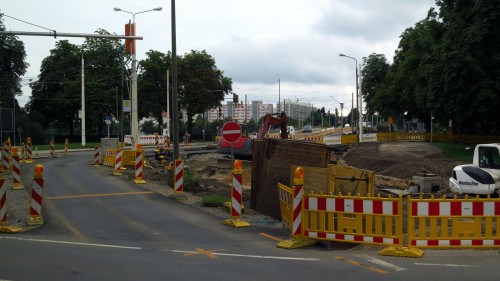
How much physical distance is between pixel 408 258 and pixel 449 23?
1255 inches

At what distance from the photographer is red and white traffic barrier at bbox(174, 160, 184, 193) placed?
Result: 16219 millimetres

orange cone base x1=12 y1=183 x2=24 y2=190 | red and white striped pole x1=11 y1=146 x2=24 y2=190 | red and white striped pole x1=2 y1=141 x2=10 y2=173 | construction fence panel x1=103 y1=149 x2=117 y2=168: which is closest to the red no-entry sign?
red and white striped pole x1=11 y1=146 x2=24 y2=190

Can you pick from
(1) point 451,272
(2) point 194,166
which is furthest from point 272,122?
(1) point 451,272

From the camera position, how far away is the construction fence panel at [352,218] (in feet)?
28.9

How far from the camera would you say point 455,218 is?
891 cm

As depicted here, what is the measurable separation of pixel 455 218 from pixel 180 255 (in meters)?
4.96

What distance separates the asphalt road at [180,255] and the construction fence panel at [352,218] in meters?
0.32

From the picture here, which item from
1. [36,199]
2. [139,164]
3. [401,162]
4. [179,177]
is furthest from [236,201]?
[401,162]

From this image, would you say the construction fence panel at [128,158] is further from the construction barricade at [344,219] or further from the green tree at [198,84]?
the green tree at [198,84]

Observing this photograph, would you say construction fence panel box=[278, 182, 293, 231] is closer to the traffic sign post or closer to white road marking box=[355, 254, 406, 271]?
white road marking box=[355, 254, 406, 271]

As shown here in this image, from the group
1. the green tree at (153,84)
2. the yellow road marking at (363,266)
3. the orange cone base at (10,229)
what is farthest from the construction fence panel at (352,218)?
the green tree at (153,84)

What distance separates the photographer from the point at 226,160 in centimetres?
3456

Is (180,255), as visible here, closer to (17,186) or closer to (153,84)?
(17,186)

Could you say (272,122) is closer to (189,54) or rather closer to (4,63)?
(4,63)
